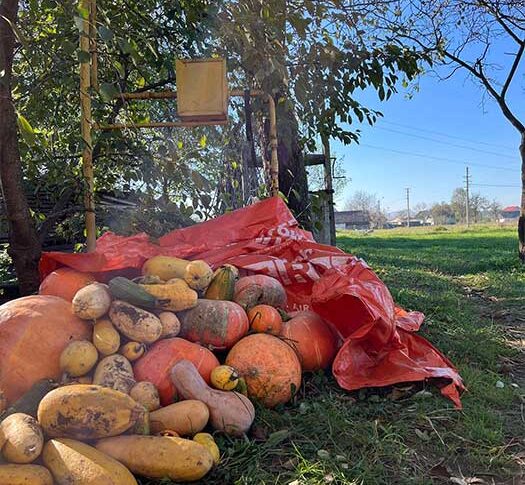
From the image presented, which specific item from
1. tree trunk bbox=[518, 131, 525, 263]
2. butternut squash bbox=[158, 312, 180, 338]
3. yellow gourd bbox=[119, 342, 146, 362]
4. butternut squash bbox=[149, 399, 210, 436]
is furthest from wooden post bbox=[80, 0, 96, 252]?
tree trunk bbox=[518, 131, 525, 263]

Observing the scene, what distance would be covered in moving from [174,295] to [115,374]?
450 millimetres

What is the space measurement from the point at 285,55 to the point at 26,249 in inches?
97.8

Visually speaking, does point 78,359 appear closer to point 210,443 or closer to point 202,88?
point 210,443

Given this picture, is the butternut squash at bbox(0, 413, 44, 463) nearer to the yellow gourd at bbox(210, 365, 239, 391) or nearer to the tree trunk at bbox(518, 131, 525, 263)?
Answer: the yellow gourd at bbox(210, 365, 239, 391)

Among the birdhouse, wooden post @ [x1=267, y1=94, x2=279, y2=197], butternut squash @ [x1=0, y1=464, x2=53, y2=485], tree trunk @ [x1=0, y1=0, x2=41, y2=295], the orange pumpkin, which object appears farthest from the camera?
wooden post @ [x1=267, y1=94, x2=279, y2=197]

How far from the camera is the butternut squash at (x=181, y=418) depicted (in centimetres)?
181

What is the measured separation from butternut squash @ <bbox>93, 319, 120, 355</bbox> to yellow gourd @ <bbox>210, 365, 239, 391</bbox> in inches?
16.6

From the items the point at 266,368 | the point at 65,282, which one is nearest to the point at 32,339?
the point at 65,282

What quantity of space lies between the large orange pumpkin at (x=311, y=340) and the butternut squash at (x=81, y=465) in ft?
3.56

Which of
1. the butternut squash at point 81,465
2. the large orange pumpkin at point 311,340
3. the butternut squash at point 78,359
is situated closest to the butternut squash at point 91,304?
the butternut squash at point 78,359

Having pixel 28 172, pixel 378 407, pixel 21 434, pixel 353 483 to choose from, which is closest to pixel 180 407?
pixel 21 434

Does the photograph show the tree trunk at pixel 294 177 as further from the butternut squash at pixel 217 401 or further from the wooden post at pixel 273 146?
the butternut squash at pixel 217 401

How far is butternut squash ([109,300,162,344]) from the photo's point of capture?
204 centimetres

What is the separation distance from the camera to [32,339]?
6.62ft
